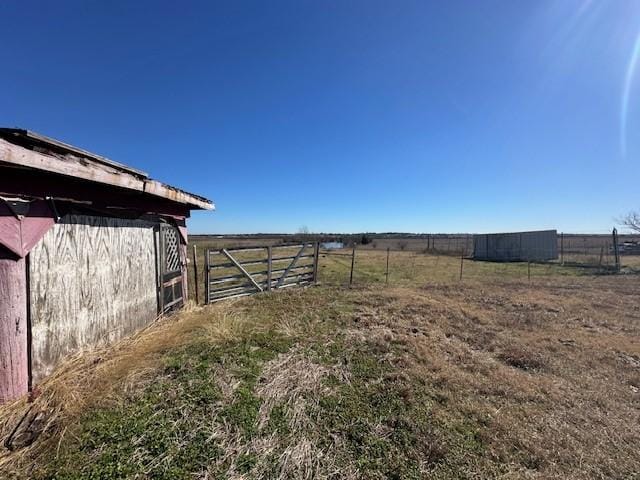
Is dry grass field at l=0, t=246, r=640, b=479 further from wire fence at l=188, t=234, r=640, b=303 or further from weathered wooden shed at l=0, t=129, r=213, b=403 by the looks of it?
wire fence at l=188, t=234, r=640, b=303

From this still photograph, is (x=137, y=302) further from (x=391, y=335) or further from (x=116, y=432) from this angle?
(x=391, y=335)

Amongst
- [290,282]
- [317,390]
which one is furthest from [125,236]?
[290,282]

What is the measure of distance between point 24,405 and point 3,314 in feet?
2.67

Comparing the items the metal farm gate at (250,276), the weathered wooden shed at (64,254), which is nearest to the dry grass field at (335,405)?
the weathered wooden shed at (64,254)

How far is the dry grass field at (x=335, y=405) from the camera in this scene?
7.77 feet

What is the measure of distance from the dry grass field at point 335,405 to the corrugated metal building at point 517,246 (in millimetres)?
20839

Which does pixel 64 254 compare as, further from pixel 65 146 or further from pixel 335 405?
pixel 335 405

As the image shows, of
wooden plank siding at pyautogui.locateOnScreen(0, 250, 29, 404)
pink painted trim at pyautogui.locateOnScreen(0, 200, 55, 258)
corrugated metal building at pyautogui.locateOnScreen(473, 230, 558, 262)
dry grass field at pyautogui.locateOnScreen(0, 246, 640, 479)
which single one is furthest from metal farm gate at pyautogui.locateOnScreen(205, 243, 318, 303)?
corrugated metal building at pyautogui.locateOnScreen(473, 230, 558, 262)

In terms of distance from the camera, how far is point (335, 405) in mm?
3111

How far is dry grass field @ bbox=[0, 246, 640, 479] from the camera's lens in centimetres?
237

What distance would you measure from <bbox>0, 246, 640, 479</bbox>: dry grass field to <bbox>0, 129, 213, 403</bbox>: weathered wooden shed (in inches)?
11.7

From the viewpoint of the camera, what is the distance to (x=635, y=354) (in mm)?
4930

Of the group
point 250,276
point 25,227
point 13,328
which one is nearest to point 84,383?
point 13,328

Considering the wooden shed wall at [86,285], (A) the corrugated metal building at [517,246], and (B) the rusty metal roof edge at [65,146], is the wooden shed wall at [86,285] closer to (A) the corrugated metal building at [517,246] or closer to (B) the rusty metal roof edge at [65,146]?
(B) the rusty metal roof edge at [65,146]
